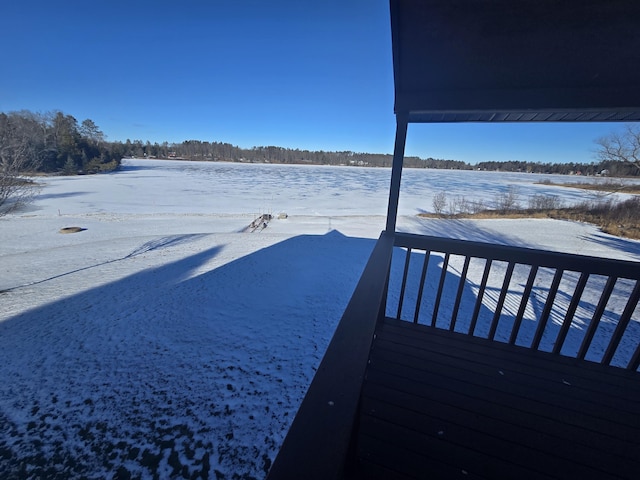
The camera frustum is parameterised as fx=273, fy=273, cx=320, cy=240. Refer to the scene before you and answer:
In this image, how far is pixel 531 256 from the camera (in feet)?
6.99

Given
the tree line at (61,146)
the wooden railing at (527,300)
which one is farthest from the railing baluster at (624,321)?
the tree line at (61,146)

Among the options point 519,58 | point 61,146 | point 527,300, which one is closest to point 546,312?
point 527,300

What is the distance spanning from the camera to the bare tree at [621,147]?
10.7 m

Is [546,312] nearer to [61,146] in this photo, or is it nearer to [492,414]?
[492,414]

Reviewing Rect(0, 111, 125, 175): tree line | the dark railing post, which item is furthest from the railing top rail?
Rect(0, 111, 125, 175): tree line

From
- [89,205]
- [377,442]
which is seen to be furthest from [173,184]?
[377,442]

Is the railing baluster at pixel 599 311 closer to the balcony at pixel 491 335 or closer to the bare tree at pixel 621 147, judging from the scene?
the balcony at pixel 491 335

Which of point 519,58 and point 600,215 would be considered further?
point 600,215

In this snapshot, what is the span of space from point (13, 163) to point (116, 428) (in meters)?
10.8

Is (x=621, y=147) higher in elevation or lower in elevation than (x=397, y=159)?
higher

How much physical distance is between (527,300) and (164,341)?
15.5 ft

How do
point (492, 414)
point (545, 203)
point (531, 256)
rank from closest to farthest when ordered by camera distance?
point (492, 414) < point (531, 256) < point (545, 203)

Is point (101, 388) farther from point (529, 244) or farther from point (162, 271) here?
point (529, 244)

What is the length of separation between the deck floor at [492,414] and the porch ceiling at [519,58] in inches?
71.7
